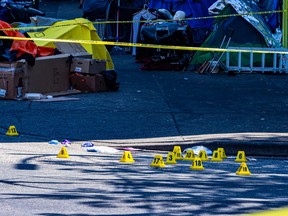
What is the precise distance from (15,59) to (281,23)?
23.4 ft

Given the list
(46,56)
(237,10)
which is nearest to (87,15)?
(237,10)

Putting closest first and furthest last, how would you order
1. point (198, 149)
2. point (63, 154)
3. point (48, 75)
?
point (63, 154) → point (198, 149) → point (48, 75)

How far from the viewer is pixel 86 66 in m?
15.4

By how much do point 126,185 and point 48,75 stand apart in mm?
6384

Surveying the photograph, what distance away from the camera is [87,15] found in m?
23.8

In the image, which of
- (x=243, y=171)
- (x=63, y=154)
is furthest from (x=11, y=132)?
(x=243, y=171)

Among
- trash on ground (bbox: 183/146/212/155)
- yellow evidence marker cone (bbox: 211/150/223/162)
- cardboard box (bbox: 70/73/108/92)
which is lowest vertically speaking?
trash on ground (bbox: 183/146/212/155)

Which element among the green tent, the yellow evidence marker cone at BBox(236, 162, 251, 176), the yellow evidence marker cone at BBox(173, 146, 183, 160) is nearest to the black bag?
the green tent

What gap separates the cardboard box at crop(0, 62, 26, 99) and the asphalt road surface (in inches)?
124

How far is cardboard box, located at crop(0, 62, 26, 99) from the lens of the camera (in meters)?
14.2

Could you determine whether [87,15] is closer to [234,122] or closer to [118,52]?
[118,52]

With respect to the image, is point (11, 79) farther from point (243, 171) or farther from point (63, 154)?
point (243, 171)

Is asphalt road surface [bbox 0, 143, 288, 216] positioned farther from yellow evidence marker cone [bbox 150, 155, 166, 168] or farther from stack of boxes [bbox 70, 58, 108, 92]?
stack of boxes [bbox 70, 58, 108, 92]

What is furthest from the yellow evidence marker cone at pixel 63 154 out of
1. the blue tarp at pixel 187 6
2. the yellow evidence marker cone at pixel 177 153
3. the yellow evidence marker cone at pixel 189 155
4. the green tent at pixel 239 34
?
the blue tarp at pixel 187 6
